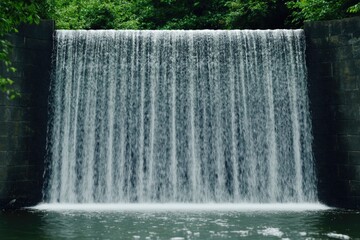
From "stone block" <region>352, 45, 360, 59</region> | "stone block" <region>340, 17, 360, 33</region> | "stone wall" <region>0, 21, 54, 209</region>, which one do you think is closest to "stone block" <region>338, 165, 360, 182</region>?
"stone block" <region>352, 45, 360, 59</region>

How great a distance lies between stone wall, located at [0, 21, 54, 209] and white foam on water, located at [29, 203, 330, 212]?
0.84 meters

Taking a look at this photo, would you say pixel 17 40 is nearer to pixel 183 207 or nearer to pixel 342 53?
pixel 183 207

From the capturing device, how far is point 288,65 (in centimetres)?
1425

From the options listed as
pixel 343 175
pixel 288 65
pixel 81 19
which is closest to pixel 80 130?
pixel 288 65

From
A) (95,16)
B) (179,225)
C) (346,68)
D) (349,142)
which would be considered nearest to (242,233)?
(179,225)

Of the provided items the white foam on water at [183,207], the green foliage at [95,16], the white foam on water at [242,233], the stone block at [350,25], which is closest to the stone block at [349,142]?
the white foam on water at [183,207]

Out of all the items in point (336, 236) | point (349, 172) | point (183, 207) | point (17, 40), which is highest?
point (17, 40)

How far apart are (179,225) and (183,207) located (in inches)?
113

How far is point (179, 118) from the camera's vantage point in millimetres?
13828

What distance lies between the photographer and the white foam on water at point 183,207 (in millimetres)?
11953

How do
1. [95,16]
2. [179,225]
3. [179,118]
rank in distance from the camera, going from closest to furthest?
1. [179,225]
2. [179,118]
3. [95,16]

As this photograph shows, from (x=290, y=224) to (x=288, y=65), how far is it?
6.32m

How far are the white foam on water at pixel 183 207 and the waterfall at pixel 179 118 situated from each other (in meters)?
0.37

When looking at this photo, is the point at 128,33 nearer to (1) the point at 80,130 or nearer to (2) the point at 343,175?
(1) the point at 80,130
